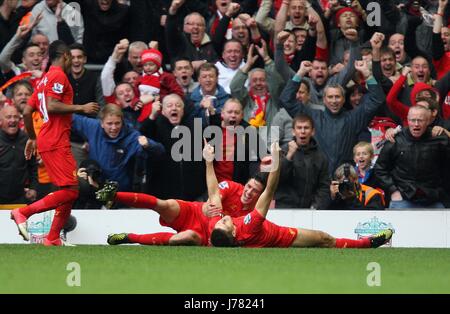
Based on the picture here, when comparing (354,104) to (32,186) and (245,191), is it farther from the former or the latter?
(32,186)

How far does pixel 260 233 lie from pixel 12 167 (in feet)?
12.4

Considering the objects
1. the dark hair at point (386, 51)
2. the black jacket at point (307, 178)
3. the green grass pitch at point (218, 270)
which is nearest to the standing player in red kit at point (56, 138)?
the green grass pitch at point (218, 270)

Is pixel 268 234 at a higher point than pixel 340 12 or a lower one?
lower

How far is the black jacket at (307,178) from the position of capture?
14.7 m

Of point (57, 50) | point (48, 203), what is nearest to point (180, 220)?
point (48, 203)

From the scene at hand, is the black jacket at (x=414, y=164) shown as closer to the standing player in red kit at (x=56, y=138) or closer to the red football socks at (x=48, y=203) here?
the standing player in red kit at (x=56, y=138)

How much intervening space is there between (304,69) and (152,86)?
82.4 inches

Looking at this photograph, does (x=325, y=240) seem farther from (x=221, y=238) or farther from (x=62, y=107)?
(x=62, y=107)

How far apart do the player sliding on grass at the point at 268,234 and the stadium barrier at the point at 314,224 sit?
712mm

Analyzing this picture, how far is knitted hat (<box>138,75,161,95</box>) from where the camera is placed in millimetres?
15911

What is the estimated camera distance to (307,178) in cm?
1477

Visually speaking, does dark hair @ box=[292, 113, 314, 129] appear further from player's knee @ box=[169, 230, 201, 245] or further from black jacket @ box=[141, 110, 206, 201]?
player's knee @ box=[169, 230, 201, 245]

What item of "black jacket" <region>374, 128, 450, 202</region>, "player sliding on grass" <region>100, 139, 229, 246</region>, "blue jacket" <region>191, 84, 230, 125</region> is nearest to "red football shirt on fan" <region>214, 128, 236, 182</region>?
"blue jacket" <region>191, 84, 230, 125</region>
